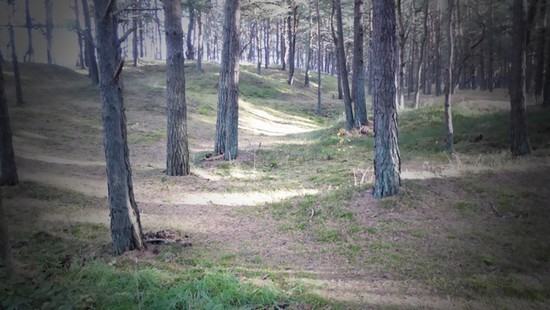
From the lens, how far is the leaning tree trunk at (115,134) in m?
5.59

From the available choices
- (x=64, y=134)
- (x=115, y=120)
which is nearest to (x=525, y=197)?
(x=115, y=120)

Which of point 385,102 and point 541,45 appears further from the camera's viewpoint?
point 541,45

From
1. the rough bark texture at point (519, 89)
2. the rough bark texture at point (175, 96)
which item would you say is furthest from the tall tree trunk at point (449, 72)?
the rough bark texture at point (175, 96)

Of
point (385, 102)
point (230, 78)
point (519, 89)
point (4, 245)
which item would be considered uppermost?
point (230, 78)

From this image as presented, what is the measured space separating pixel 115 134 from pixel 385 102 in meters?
5.45

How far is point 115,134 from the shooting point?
5.75 m

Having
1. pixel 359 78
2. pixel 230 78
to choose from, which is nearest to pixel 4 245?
pixel 230 78

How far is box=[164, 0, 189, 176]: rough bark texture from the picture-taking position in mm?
11383

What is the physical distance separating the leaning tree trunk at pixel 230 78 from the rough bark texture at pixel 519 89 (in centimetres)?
→ 929

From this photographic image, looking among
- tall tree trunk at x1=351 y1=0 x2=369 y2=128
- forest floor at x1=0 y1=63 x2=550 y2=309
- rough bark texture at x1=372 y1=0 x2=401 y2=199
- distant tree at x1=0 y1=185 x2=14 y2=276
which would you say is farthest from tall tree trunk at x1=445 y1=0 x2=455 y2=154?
distant tree at x1=0 y1=185 x2=14 y2=276

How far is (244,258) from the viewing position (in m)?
5.90

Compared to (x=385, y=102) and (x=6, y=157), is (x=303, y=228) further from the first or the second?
→ (x=6, y=157)

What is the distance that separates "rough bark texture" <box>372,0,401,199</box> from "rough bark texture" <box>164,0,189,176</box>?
6557 mm

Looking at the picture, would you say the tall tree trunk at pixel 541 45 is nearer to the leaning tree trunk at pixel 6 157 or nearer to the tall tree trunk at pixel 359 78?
the tall tree trunk at pixel 359 78
